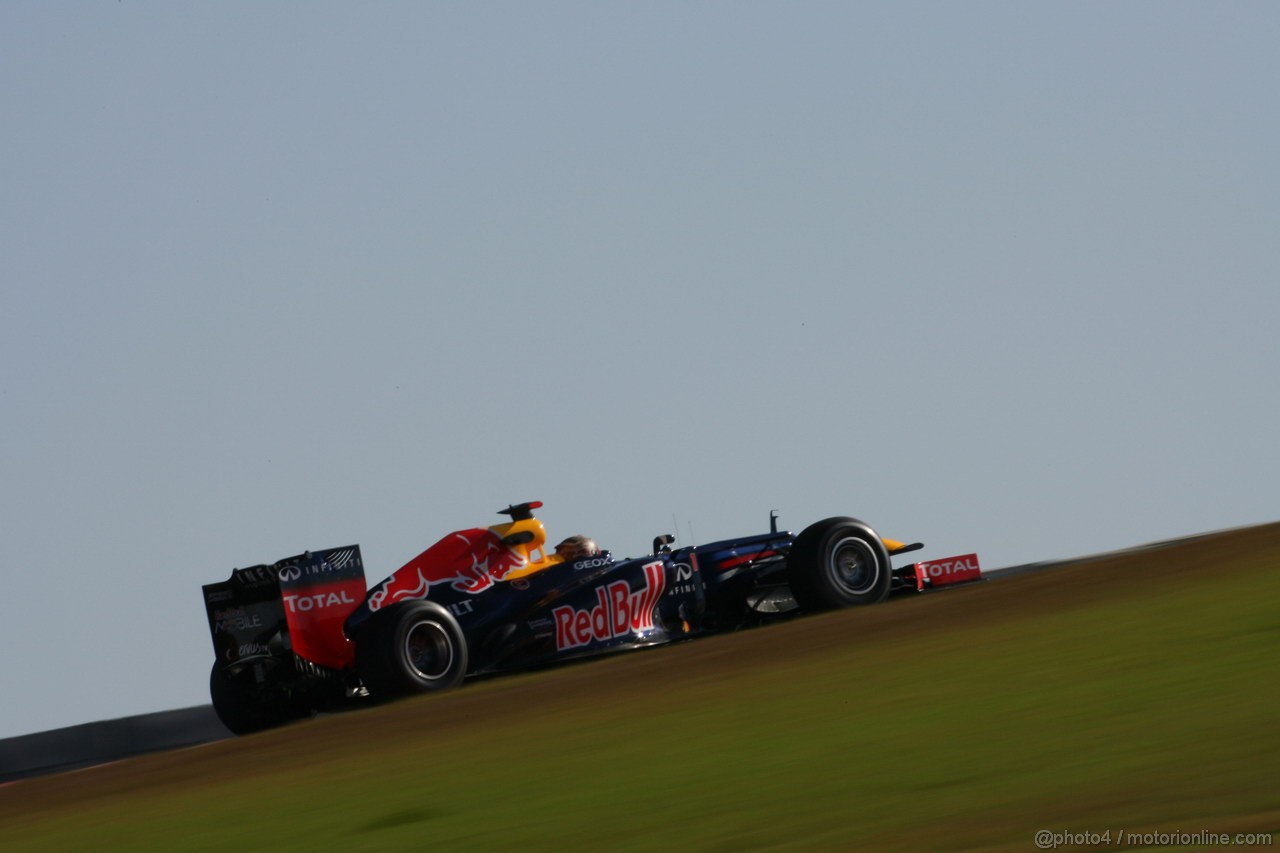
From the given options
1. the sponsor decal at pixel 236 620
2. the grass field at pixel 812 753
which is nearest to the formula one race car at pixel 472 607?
the sponsor decal at pixel 236 620

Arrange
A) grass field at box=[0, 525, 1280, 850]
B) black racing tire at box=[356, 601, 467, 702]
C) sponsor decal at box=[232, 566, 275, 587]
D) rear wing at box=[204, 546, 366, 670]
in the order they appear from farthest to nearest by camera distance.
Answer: sponsor decal at box=[232, 566, 275, 587] → rear wing at box=[204, 546, 366, 670] → black racing tire at box=[356, 601, 467, 702] → grass field at box=[0, 525, 1280, 850]

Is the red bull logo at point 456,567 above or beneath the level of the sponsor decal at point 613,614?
above

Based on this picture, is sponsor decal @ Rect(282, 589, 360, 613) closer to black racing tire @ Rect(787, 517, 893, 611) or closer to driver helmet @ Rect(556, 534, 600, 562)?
driver helmet @ Rect(556, 534, 600, 562)

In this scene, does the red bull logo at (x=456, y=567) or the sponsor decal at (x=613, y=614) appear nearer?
the sponsor decal at (x=613, y=614)

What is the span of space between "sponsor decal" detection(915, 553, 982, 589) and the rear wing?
533cm

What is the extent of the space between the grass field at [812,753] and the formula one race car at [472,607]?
994 millimetres

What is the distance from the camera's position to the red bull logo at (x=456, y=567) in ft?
45.3

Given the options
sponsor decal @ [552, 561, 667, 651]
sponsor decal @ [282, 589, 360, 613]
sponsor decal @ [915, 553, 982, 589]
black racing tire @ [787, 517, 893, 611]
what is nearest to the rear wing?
sponsor decal @ [282, 589, 360, 613]

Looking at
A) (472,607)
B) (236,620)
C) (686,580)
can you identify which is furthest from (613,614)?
(236,620)

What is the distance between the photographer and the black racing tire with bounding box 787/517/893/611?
564 inches

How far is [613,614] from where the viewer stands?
13836mm

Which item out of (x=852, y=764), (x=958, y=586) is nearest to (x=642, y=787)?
(x=852, y=764)

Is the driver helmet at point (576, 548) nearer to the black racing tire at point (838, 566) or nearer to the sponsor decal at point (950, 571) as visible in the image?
the black racing tire at point (838, 566)

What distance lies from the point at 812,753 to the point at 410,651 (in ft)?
20.9
